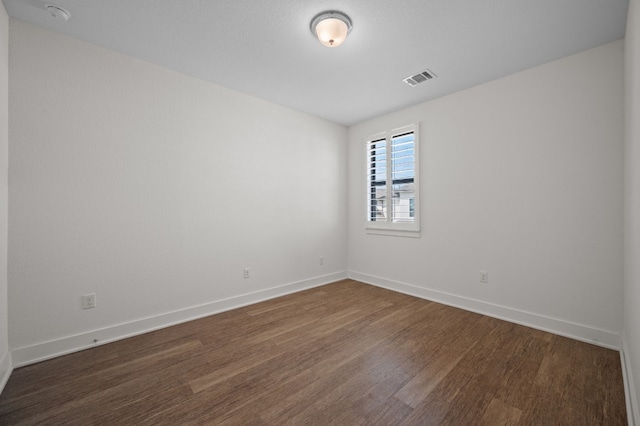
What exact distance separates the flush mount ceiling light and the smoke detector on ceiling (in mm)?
1771

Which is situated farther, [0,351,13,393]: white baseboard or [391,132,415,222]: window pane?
[391,132,415,222]: window pane

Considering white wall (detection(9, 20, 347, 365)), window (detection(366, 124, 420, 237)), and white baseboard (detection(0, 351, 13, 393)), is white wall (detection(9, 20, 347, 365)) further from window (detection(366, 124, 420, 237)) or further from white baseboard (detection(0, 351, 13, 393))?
window (detection(366, 124, 420, 237))

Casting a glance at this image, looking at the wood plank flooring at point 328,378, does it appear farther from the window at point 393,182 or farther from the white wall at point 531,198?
the window at point 393,182

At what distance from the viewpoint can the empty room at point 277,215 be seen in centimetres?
169

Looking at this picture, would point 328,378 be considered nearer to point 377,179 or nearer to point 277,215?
point 277,215

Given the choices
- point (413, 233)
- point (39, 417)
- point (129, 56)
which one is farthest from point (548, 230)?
point (129, 56)

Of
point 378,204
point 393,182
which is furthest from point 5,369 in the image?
point 393,182

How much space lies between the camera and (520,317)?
8.82ft

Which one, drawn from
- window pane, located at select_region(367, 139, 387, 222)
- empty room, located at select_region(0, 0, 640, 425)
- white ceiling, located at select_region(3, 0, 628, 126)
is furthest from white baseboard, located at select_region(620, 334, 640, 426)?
window pane, located at select_region(367, 139, 387, 222)

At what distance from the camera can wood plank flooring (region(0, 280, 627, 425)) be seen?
1484 mm

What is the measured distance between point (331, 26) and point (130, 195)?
2256mm

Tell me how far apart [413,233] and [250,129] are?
8.26 feet

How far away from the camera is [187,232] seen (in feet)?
9.23

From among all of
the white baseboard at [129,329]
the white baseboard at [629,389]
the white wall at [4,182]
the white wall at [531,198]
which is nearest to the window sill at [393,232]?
the white wall at [531,198]
